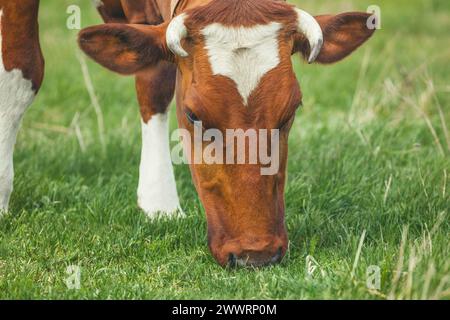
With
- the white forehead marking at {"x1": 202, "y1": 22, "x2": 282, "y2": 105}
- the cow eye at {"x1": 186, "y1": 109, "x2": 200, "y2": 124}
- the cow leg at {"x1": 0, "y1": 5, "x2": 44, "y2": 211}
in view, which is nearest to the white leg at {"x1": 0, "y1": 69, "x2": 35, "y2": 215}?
the cow leg at {"x1": 0, "y1": 5, "x2": 44, "y2": 211}

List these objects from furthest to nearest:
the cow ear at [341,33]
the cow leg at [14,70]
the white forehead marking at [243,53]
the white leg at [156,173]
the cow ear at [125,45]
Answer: the white leg at [156,173], the cow leg at [14,70], the cow ear at [341,33], the cow ear at [125,45], the white forehead marking at [243,53]

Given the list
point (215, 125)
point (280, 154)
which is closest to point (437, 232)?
point (280, 154)

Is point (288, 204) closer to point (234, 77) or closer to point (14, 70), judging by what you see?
point (234, 77)

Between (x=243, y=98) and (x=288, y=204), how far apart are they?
160 centimetres

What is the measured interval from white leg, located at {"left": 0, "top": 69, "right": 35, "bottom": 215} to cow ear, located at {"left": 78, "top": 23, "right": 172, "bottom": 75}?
841 millimetres

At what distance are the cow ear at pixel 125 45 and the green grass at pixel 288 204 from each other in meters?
0.99

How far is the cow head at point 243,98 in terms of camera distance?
183 inches

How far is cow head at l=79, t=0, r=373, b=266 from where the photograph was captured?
466 cm

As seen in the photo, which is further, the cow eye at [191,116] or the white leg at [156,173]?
the white leg at [156,173]

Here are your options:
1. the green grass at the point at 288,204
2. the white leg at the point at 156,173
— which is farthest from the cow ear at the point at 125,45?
the white leg at the point at 156,173

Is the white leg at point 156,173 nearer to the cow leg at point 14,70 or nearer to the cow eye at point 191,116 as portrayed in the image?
the cow leg at point 14,70

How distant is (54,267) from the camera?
5.11m

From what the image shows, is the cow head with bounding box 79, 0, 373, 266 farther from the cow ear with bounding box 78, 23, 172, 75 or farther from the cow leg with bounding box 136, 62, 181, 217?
the cow leg with bounding box 136, 62, 181, 217

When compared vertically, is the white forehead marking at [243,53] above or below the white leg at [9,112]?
above
